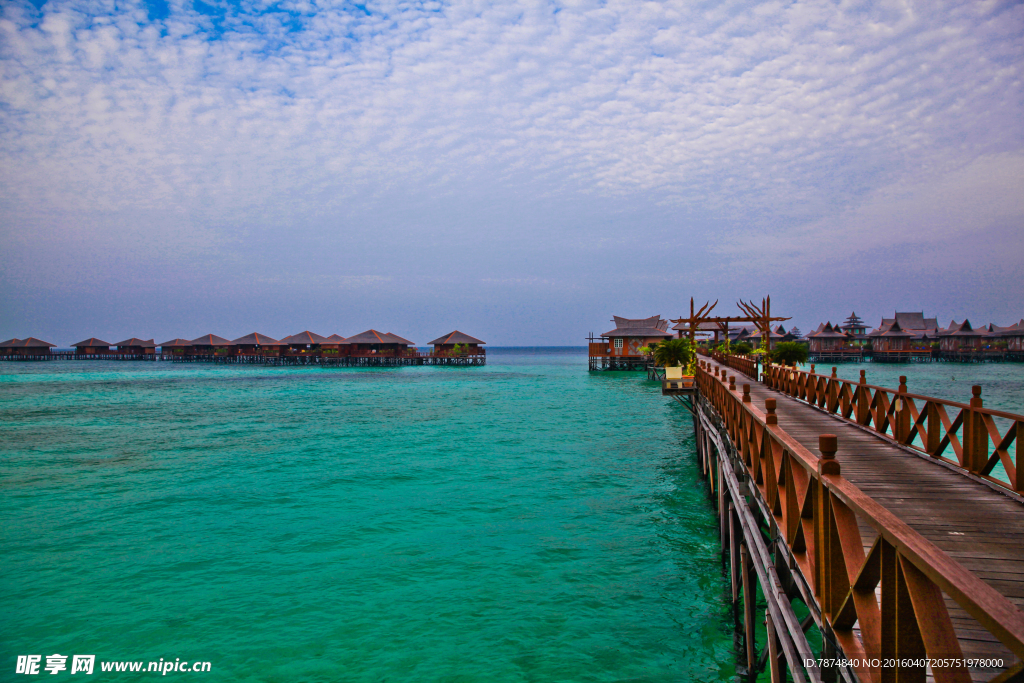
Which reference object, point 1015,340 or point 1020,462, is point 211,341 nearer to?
point 1020,462

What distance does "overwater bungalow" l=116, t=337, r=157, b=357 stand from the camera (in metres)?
89.0

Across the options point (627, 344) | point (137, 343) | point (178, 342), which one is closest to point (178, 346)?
point (178, 342)

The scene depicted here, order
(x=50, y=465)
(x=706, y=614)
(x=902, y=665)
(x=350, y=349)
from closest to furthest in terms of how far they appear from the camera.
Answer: (x=902, y=665), (x=706, y=614), (x=50, y=465), (x=350, y=349)

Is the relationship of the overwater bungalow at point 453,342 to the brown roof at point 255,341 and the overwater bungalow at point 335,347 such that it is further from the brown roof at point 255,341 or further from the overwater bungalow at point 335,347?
the brown roof at point 255,341

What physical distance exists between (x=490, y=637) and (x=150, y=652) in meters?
3.93

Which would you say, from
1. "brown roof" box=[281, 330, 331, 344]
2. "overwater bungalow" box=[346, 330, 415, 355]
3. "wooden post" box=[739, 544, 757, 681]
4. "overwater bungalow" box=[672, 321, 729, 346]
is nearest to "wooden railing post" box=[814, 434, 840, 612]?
"wooden post" box=[739, 544, 757, 681]

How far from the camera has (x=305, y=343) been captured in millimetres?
72625

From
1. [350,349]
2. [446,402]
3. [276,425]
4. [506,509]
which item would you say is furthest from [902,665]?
[350,349]

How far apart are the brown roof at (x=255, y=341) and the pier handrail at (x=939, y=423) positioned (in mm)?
74891

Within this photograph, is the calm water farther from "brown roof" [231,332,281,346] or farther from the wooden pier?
"brown roof" [231,332,281,346]

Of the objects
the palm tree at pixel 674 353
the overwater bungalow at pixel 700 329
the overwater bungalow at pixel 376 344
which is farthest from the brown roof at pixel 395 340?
the palm tree at pixel 674 353

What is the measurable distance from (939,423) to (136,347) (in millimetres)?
108119

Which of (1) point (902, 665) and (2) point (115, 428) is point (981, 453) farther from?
(2) point (115, 428)

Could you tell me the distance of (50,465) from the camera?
14898 millimetres
